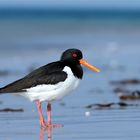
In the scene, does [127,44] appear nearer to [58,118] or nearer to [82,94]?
[82,94]

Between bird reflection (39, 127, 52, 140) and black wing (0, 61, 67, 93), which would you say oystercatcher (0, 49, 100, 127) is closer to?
A: black wing (0, 61, 67, 93)

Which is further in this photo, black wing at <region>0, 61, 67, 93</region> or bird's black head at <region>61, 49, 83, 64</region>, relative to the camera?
bird's black head at <region>61, 49, 83, 64</region>

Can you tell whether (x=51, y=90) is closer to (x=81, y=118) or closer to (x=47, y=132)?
(x=81, y=118)

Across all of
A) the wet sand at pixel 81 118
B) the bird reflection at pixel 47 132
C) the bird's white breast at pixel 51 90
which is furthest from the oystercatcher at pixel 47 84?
the bird reflection at pixel 47 132

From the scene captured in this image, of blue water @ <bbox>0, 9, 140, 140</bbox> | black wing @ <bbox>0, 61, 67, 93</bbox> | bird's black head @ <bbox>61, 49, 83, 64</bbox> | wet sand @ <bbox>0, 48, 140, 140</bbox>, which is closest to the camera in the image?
wet sand @ <bbox>0, 48, 140, 140</bbox>

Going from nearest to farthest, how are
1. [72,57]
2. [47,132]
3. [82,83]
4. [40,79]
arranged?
[47,132]
[40,79]
[72,57]
[82,83]

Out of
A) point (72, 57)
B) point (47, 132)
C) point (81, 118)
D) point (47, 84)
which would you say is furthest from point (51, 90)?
point (47, 132)

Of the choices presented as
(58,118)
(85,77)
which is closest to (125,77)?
(85,77)

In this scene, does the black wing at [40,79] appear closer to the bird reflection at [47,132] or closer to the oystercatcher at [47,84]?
the oystercatcher at [47,84]

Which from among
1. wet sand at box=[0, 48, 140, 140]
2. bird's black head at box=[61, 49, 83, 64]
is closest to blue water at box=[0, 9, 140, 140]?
wet sand at box=[0, 48, 140, 140]

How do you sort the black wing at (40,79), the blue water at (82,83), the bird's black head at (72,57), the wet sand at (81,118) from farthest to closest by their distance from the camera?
the bird's black head at (72,57) → the black wing at (40,79) → the blue water at (82,83) → the wet sand at (81,118)

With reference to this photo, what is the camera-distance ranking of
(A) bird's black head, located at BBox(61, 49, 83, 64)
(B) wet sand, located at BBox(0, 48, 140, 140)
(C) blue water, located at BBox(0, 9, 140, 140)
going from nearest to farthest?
1. (B) wet sand, located at BBox(0, 48, 140, 140)
2. (C) blue water, located at BBox(0, 9, 140, 140)
3. (A) bird's black head, located at BBox(61, 49, 83, 64)

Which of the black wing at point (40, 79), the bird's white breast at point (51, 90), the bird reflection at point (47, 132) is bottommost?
the bird reflection at point (47, 132)

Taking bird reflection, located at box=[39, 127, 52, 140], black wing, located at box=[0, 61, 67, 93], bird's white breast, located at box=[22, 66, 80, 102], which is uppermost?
black wing, located at box=[0, 61, 67, 93]
